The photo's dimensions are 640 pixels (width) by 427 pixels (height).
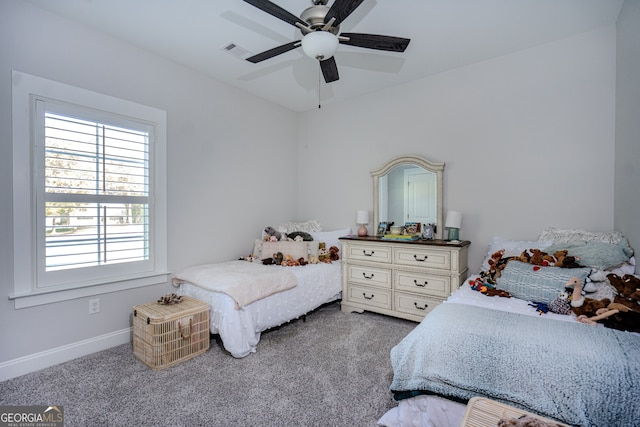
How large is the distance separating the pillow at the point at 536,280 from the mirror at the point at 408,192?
110cm

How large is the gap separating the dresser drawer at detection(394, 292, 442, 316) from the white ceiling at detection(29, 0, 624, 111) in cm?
240

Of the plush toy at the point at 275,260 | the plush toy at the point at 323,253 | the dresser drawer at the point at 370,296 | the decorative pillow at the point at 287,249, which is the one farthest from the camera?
the plush toy at the point at 323,253

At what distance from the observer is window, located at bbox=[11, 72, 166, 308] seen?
7.10 ft

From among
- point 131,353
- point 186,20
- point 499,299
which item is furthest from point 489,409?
point 186,20

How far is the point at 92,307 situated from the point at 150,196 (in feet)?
3.43

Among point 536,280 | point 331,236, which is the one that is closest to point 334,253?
point 331,236

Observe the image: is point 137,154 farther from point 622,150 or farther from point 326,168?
point 622,150

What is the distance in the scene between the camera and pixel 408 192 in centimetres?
351

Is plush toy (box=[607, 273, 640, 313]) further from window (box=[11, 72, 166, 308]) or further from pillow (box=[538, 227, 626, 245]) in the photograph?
window (box=[11, 72, 166, 308])

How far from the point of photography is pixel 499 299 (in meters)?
2.10

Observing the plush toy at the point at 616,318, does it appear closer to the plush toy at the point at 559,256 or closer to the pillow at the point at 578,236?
the plush toy at the point at 559,256

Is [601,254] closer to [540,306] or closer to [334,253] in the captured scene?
[540,306]

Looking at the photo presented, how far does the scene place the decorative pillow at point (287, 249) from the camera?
348 centimetres

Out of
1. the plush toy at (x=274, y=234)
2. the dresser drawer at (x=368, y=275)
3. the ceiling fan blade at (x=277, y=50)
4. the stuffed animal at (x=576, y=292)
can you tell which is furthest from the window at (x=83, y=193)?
the stuffed animal at (x=576, y=292)
